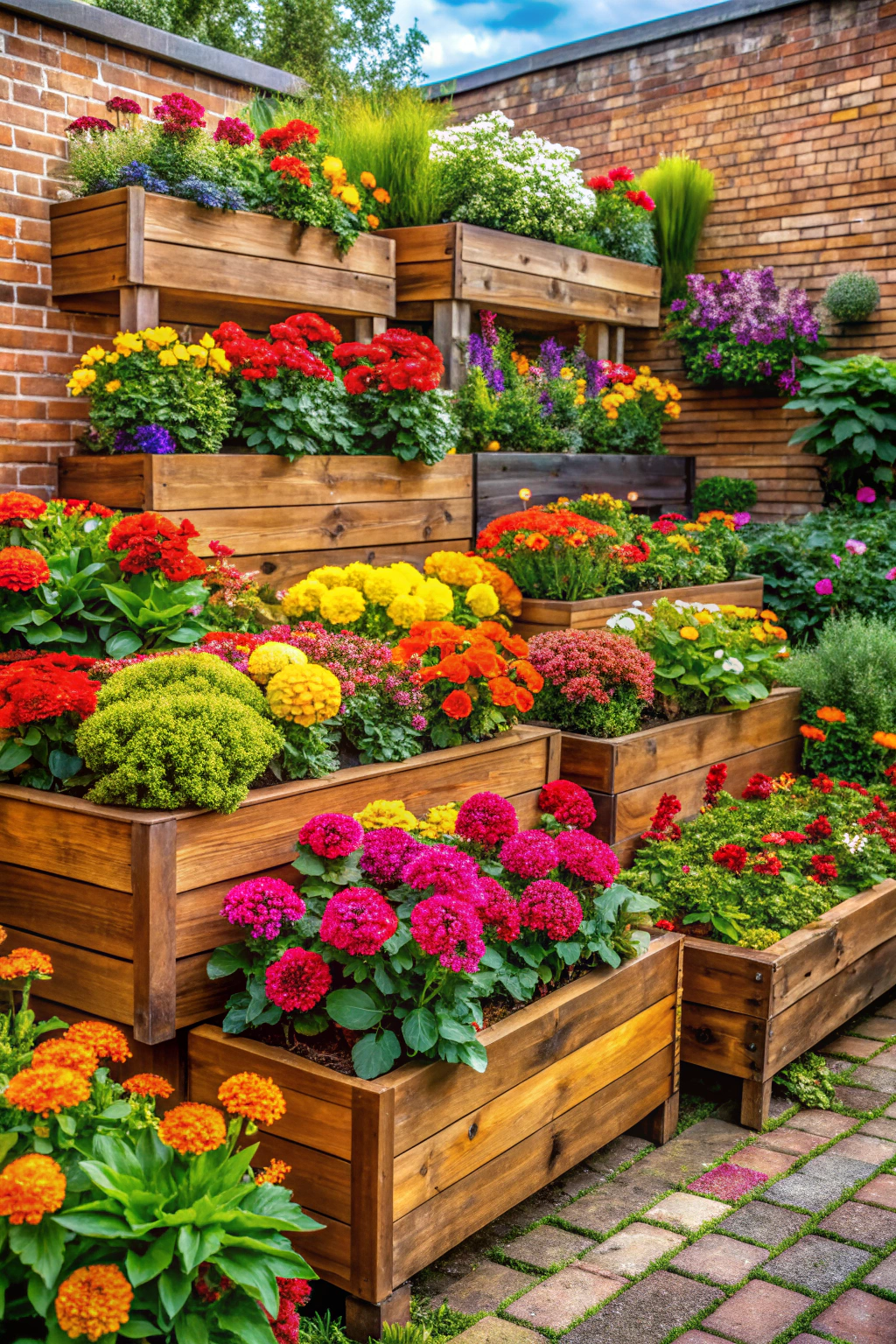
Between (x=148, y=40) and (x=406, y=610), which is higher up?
(x=148, y=40)

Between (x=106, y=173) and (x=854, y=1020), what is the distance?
4.21 metres

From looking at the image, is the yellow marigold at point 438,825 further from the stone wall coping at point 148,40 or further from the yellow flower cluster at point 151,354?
the stone wall coping at point 148,40

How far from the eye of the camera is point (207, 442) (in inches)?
171

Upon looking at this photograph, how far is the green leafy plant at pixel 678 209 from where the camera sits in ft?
27.4

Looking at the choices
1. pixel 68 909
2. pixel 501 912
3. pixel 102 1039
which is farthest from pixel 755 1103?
pixel 102 1039

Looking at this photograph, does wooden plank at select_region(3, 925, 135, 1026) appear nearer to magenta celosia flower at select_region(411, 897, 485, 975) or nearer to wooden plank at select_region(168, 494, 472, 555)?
magenta celosia flower at select_region(411, 897, 485, 975)

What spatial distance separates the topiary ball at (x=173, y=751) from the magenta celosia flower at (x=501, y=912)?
0.58 m

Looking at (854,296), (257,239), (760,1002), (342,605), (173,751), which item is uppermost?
(854,296)

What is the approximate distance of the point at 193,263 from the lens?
15.1 ft

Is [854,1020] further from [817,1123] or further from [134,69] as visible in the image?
[134,69]

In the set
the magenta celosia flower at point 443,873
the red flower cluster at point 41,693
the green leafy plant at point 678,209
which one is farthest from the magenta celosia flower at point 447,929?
the green leafy plant at point 678,209

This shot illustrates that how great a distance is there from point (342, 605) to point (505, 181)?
404cm

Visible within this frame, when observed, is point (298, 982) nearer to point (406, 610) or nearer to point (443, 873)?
point (443, 873)

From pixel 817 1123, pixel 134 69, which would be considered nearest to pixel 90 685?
pixel 817 1123
